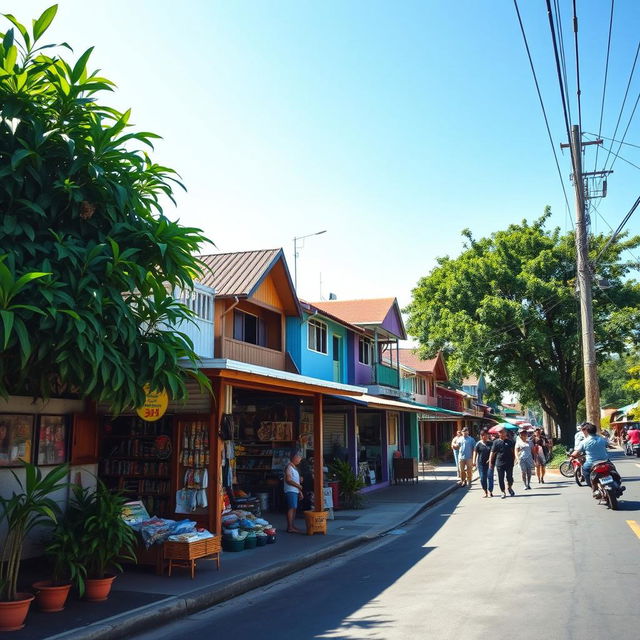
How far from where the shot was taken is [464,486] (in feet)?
73.4

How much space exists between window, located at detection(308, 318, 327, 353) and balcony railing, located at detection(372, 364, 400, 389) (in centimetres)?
464

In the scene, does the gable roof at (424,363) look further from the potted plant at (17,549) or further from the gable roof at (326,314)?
the potted plant at (17,549)

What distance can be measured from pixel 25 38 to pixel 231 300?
1012cm

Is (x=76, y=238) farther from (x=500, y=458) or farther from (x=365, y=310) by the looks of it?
(x=365, y=310)

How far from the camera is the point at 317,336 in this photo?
75.5 feet

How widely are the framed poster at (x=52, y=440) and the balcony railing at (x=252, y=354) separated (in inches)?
229

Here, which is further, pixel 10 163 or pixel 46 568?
pixel 46 568

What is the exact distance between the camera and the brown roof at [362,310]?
89.7 ft

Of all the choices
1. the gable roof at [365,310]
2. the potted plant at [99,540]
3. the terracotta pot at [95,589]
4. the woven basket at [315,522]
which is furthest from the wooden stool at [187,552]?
the gable roof at [365,310]

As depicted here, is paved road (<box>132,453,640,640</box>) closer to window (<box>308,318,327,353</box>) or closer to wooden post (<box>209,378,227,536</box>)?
wooden post (<box>209,378,227,536</box>)

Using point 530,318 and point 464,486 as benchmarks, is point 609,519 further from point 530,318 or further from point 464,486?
point 530,318

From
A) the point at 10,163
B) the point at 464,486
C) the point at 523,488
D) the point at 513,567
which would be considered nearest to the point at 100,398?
the point at 10,163

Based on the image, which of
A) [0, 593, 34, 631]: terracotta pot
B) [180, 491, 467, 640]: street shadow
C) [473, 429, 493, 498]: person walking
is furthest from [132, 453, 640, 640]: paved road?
[473, 429, 493, 498]: person walking

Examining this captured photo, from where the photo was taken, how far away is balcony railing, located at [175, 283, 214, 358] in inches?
513
